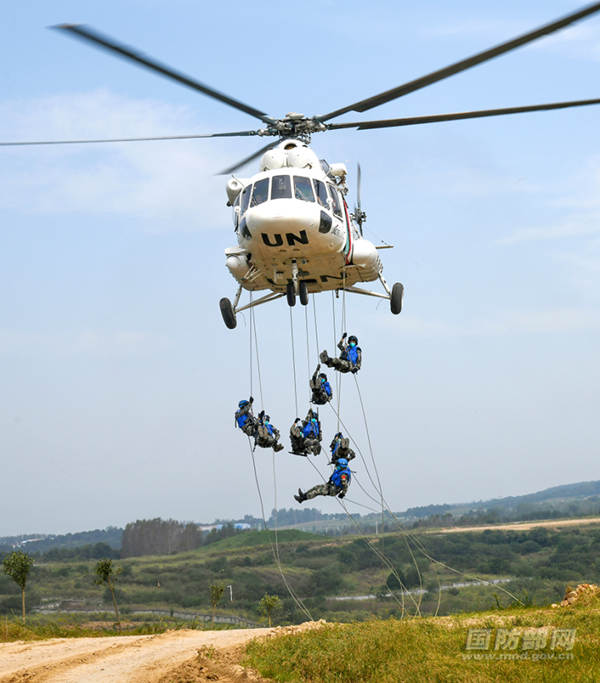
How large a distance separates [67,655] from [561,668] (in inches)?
476

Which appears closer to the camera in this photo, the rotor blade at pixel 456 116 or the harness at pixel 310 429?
the rotor blade at pixel 456 116

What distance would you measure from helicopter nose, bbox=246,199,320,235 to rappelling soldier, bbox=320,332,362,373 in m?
3.15

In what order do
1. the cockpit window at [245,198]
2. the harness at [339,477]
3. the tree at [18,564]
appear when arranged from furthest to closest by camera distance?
1. the tree at [18,564]
2. the cockpit window at [245,198]
3. the harness at [339,477]

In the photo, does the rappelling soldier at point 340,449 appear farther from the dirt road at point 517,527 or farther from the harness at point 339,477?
the dirt road at point 517,527

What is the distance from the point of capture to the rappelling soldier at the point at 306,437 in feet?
53.2

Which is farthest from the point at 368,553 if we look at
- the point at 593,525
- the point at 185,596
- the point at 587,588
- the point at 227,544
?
the point at 587,588

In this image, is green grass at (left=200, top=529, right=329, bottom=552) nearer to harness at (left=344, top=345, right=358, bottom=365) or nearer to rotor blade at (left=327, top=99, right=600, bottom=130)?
harness at (left=344, top=345, right=358, bottom=365)

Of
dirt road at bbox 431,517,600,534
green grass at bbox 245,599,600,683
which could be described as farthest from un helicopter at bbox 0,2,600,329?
dirt road at bbox 431,517,600,534

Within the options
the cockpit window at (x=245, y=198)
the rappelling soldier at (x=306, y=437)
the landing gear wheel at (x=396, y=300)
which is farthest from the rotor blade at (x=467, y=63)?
the rappelling soldier at (x=306, y=437)

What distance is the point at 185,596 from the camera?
104 meters

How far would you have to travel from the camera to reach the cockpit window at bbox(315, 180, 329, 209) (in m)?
16.3

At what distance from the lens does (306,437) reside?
1620 cm

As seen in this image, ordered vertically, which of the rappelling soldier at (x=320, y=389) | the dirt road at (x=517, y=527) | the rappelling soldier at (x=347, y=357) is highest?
the rappelling soldier at (x=347, y=357)

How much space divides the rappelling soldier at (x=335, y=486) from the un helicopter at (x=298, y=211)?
3.84 metres
